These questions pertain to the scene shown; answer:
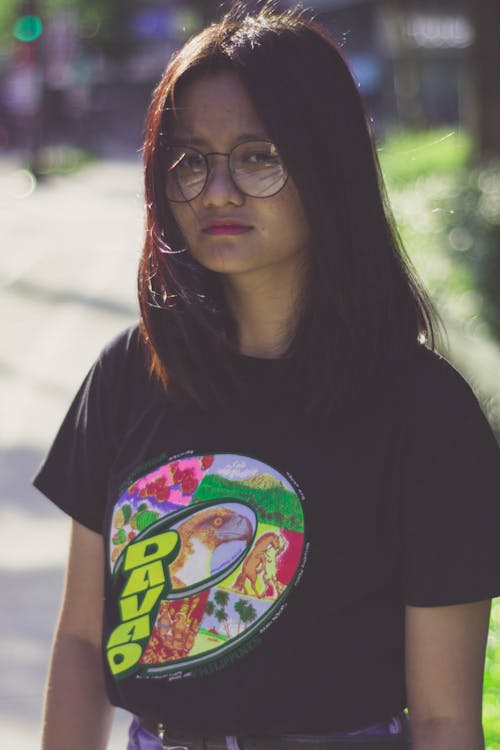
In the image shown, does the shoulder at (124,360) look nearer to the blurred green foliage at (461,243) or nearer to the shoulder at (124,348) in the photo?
the shoulder at (124,348)

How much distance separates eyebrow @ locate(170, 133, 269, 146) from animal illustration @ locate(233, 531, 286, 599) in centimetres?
54

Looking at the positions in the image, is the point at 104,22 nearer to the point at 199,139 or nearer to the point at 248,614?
the point at 199,139

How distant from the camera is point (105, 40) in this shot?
55.1 metres

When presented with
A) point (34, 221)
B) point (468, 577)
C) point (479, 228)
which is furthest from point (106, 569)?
point (34, 221)

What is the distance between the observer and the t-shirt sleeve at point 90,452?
2.00 metres

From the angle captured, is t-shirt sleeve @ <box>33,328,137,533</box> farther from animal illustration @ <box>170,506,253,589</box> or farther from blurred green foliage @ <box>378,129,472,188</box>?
blurred green foliage @ <box>378,129,472,188</box>

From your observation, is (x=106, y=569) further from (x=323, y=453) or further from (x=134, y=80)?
(x=134, y=80)

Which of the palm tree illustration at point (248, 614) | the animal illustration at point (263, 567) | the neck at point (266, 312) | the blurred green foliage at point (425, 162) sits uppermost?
the blurred green foliage at point (425, 162)

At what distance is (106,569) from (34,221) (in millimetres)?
17594

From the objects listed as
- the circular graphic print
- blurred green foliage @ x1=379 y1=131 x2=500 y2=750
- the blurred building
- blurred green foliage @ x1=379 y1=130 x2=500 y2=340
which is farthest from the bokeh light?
the circular graphic print

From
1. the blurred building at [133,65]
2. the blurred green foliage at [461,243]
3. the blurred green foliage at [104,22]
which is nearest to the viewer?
the blurred green foliage at [461,243]

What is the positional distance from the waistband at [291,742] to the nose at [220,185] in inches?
28.4

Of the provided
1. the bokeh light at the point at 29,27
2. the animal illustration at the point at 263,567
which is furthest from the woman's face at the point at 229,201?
the bokeh light at the point at 29,27

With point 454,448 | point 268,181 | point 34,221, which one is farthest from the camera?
point 34,221
